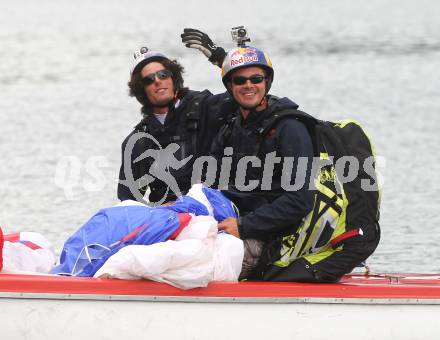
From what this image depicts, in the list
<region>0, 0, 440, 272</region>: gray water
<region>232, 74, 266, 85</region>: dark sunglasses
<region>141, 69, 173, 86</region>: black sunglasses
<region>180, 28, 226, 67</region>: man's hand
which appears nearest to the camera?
<region>232, 74, 266, 85</region>: dark sunglasses

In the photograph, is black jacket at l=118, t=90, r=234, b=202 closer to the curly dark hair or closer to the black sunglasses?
the curly dark hair

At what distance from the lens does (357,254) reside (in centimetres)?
714

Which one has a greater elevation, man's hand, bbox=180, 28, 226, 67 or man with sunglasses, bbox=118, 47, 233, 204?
man's hand, bbox=180, 28, 226, 67

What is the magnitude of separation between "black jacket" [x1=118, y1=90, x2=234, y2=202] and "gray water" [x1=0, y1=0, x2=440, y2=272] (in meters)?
3.60

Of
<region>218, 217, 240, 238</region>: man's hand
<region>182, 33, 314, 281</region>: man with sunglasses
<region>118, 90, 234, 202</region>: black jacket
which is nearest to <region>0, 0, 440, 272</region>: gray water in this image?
<region>118, 90, 234, 202</region>: black jacket

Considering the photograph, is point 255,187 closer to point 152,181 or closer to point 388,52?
point 152,181

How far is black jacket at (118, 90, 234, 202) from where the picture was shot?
8.09 metres

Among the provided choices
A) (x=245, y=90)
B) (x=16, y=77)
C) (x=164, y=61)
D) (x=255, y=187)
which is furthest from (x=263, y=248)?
(x=16, y=77)

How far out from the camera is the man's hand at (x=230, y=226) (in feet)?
23.3

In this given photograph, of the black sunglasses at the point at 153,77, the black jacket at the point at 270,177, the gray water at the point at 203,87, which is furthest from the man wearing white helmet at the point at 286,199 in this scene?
the gray water at the point at 203,87

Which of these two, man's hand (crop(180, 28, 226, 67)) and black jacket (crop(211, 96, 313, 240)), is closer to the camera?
black jacket (crop(211, 96, 313, 240))

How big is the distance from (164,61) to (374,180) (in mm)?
1803

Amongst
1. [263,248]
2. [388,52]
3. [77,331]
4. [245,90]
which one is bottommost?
[77,331]

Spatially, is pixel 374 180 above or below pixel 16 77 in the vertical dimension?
below
